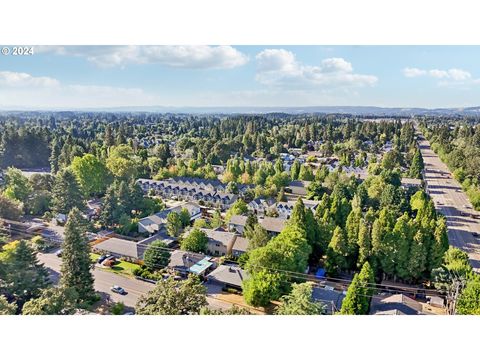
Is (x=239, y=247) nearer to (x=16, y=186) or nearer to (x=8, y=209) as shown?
(x=8, y=209)

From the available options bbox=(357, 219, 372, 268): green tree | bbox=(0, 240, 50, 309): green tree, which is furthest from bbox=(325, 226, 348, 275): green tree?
bbox=(0, 240, 50, 309): green tree

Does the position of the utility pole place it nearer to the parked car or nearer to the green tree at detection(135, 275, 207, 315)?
the green tree at detection(135, 275, 207, 315)

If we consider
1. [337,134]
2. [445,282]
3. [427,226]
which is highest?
[337,134]

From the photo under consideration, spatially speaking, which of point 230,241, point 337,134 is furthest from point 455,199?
point 337,134

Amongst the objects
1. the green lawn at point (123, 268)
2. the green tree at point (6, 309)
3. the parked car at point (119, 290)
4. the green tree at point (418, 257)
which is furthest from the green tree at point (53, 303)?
the green tree at point (418, 257)

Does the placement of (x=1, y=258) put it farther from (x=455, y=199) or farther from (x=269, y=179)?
(x=455, y=199)
